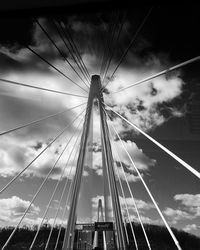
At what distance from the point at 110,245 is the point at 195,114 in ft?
26.5

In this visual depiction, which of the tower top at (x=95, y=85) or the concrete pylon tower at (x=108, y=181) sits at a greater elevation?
the tower top at (x=95, y=85)

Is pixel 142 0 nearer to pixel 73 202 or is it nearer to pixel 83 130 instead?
pixel 73 202

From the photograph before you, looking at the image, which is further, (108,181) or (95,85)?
(95,85)

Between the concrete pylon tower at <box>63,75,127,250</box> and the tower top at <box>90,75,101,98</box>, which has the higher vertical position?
the tower top at <box>90,75,101,98</box>

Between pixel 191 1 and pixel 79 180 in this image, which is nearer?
pixel 191 1

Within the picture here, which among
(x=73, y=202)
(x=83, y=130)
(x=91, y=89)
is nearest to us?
(x=73, y=202)

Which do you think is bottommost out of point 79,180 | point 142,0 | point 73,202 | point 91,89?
point 142,0

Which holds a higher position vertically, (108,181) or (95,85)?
(95,85)

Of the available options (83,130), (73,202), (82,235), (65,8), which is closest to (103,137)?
(83,130)

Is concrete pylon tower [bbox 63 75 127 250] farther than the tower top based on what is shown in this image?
No

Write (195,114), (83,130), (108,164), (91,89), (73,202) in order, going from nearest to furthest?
(195,114)
(73,202)
(108,164)
(83,130)
(91,89)

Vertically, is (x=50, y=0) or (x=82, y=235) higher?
(x=82, y=235)

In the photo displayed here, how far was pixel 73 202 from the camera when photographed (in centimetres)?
653

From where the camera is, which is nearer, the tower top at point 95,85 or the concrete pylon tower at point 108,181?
the concrete pylon tower at point 108,181
